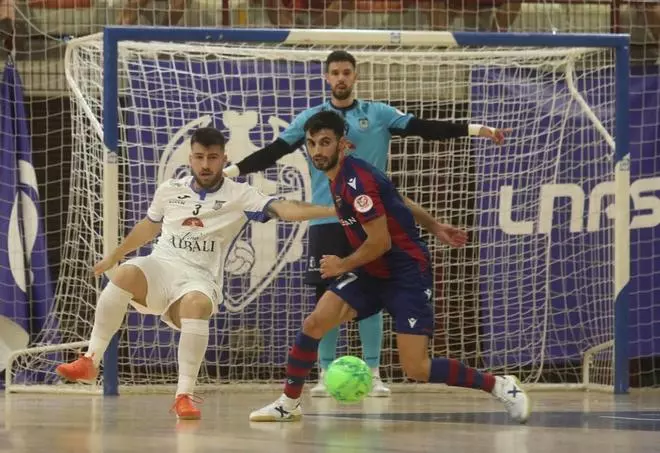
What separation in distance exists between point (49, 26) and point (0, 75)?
0.71m

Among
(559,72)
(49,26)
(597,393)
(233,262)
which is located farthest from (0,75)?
(597,393)

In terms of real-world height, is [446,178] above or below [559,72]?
below

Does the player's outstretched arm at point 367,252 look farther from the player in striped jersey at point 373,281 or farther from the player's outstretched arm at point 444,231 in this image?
the player's outstretched arm at point 444,231

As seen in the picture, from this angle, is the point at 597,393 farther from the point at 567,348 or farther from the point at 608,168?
the point at 608,168

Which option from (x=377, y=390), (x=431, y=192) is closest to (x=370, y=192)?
(x=377, y=390)

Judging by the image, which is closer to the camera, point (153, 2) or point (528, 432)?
point (528, 432)

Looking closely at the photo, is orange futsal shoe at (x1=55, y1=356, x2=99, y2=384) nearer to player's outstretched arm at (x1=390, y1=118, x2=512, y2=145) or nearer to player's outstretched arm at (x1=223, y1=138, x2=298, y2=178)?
player's outstretched arm at (x1=223, y1=138, x2=298, y2=178)

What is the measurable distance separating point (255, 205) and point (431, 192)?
2.80 metres

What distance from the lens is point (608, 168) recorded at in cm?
963

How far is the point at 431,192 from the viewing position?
947cm

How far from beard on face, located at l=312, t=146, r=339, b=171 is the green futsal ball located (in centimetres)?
95

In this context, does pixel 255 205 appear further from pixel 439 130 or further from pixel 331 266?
pixel 439 130

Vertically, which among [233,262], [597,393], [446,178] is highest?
[446,178]

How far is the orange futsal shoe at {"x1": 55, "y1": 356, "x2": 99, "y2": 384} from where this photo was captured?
6457 mm
